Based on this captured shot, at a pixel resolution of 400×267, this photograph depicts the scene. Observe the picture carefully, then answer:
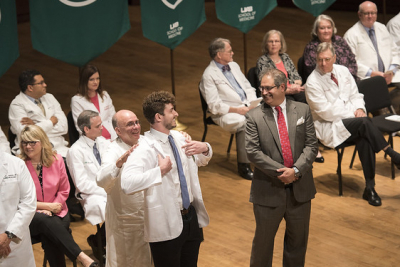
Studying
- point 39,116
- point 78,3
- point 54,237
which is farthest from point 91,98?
point 54,237

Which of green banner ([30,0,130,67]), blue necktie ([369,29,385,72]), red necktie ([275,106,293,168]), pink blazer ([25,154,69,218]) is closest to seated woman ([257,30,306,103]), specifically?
blue necktie ([369,29,385,72])

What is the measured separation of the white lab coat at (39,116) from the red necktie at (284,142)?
2.40 metres

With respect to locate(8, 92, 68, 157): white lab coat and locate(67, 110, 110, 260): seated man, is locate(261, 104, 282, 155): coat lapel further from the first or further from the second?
locate(8, 92, 68, 157): white lab coat

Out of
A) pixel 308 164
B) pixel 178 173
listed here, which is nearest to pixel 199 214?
pixel 178 173

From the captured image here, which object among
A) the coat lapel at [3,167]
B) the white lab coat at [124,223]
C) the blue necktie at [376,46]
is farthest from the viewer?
the blue necktie at [376,46]

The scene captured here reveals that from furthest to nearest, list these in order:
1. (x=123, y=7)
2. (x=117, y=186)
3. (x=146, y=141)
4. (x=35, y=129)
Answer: (x=123, y=7), (x=35, y=129), (x=117, y=186), (x=146, y=141)

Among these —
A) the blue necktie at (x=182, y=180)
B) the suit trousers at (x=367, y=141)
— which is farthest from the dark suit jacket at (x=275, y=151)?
the suit trousers at (x=367, y=141)

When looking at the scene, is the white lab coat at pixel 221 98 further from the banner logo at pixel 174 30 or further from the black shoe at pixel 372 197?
the black shoe at pixel 372 197

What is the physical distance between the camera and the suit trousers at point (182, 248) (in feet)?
12.0

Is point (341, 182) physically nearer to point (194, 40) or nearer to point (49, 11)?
point (49, 11)

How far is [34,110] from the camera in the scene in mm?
5695

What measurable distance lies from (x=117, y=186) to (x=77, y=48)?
230 cm

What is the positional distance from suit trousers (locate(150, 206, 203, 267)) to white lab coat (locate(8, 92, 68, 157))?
2.30 metres

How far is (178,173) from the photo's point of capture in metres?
3.71
